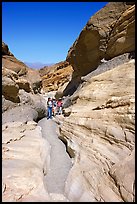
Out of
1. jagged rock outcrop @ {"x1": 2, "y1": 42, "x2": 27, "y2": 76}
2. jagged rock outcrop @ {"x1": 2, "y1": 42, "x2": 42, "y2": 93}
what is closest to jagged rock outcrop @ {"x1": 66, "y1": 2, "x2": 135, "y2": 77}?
jagged rock outcrop @ {"x1": 2, "y1": 42, "x2": 42, "y2": 93}

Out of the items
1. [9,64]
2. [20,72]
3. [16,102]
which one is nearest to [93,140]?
[16,102]

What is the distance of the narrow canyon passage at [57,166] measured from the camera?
5.50 meters

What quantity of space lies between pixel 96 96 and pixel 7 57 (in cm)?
1094

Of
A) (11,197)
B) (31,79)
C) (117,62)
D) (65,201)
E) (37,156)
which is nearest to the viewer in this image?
(11,197)

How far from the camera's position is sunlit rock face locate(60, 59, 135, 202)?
172 inches

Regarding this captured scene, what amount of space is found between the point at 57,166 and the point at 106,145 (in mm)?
1752

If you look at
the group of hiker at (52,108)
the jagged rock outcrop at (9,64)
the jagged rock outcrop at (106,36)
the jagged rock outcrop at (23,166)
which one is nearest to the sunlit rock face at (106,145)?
the jagged rock outcrop at (23,166)

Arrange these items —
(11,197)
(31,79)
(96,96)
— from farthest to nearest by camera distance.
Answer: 1. (31,79)
2. (96,96)
3. (11,197)

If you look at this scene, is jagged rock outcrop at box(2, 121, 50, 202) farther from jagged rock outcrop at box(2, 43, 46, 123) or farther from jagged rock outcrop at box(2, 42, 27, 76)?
jagged rock outcrop at box(2, 42, 27, 76)

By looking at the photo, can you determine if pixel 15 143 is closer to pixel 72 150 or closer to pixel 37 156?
pixel 37 156

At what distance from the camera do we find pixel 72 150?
23.2 feet

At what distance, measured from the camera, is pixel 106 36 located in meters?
13.4

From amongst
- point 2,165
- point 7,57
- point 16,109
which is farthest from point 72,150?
point 7,57

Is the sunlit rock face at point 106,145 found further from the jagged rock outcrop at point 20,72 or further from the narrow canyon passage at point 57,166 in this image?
the jagged rock outcrop at point 20,72
